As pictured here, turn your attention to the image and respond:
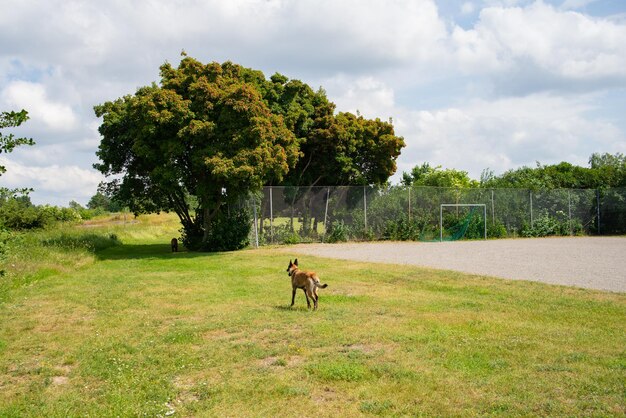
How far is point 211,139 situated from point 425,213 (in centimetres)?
1315

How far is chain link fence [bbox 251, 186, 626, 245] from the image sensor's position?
25656 millimetres

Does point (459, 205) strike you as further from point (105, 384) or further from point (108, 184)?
point (105, 384)

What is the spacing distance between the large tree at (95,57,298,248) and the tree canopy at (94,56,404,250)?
4 cm

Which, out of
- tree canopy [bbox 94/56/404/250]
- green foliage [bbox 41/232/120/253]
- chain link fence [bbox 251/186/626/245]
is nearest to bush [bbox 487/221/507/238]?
chain link fence [bbox 251/186/626/245]

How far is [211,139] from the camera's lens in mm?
20984

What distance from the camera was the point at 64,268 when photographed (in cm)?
1577

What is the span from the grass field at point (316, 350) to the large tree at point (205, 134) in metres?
8.58

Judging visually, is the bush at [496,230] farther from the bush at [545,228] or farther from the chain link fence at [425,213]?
the bush at [545,228]

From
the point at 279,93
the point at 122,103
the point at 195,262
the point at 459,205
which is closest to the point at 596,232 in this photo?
the point at 459,205

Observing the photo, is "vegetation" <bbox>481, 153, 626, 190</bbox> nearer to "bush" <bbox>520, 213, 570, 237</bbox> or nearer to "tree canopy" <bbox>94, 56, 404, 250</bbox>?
"bush" <bbox>520, 213, 570, 237</bbox>

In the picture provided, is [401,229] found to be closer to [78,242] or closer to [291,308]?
[78,242]

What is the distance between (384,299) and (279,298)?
205cm

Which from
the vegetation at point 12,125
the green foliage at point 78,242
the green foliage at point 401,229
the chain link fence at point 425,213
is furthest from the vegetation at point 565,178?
the vegetation at point 12,125

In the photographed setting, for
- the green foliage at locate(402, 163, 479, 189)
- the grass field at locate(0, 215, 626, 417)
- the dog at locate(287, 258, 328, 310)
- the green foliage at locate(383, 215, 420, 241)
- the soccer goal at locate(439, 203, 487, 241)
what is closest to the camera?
the grass field at locate(0, 215, 626, 417)
